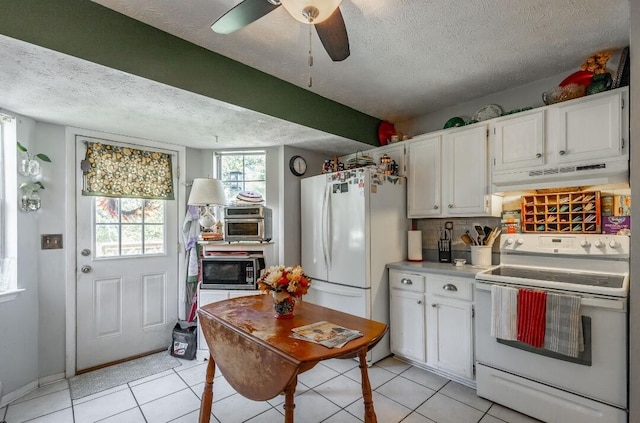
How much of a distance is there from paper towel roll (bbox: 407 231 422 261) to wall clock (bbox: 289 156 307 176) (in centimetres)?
139

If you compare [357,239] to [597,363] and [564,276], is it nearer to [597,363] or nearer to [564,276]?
[564,276]

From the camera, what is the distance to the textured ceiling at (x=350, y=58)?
1.67m

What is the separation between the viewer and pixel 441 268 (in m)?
2.59

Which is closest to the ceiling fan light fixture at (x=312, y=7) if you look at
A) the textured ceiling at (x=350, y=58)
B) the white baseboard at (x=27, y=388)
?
the textured ceiling at (x=350, y=58)

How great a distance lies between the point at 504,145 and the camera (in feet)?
7.98

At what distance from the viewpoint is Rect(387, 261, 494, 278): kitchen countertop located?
2.40 meters

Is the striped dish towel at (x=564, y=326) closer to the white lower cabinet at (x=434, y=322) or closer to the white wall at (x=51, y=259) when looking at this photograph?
the white lower cabinet at (x=434, y=322)

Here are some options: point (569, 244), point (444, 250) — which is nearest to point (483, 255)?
point (444, 250)

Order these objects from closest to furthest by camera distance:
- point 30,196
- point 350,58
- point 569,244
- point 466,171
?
1. point 350,58
2. point 569,244
3. point 30,196
4. point 466,171

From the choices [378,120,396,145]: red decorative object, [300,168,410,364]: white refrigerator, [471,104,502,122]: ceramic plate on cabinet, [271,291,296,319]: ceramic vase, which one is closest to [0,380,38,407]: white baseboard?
[271,291,296,319]: ceramic vase

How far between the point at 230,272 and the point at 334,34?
230 cm

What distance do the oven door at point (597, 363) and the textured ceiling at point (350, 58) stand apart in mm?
1649

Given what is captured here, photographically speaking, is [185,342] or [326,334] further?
[185,342]

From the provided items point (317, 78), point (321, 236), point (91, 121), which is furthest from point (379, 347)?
point (91, 121)
